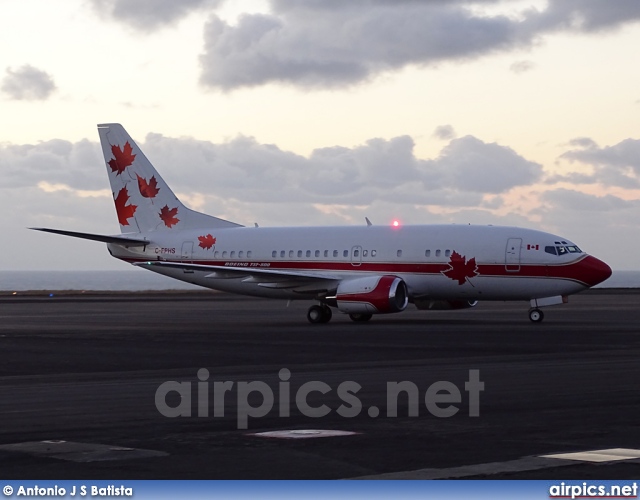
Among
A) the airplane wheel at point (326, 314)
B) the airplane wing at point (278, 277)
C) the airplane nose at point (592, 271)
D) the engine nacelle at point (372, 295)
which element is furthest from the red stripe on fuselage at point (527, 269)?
the airplane wheel at point (326, 314)

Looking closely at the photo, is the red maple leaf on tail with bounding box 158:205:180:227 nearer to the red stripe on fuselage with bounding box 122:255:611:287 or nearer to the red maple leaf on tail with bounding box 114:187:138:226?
the red maple leaf on tail with bounding box 114:187:138:226

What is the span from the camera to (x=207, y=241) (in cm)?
5028

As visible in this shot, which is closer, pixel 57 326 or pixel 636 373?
pixel 636 373

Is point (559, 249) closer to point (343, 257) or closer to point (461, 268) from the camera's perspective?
point (461, 268)

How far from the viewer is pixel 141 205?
173ft

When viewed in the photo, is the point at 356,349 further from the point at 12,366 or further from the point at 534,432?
the point at 534,432

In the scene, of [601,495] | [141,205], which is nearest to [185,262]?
[141,205]

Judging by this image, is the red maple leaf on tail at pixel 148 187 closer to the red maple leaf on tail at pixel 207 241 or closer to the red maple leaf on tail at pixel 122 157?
the red maple leaf on tail at pixel 122 157

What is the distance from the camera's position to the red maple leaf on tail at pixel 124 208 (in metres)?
53.2

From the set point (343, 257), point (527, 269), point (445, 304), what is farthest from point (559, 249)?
point (343, 257)

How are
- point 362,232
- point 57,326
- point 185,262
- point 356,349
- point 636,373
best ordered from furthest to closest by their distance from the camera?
point 185,262 < point 362,232 < point 57,326 < point 356,349 < point 636,373

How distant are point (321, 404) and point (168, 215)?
36.4 meters

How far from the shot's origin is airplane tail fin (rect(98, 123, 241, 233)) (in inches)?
2050

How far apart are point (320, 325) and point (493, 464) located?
31.4m
